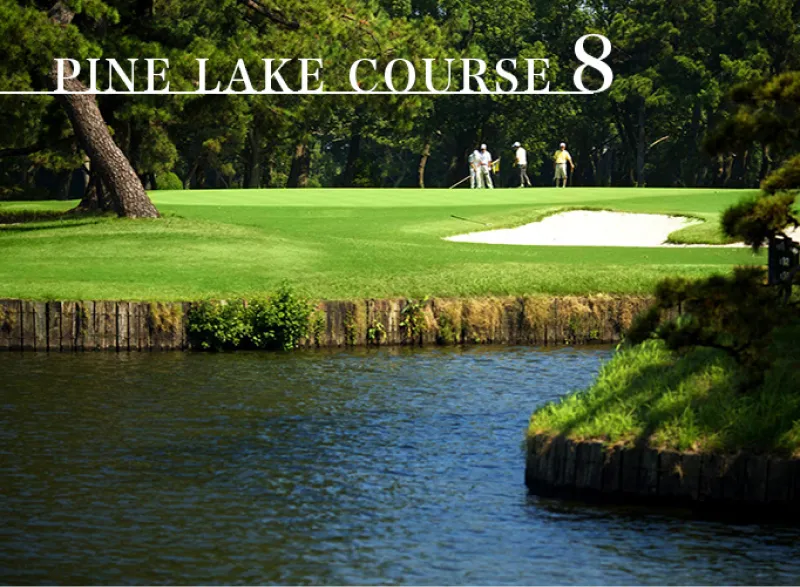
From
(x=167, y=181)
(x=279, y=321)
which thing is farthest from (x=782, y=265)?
(x=167, y=181)

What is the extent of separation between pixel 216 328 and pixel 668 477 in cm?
1162

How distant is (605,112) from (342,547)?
275ft

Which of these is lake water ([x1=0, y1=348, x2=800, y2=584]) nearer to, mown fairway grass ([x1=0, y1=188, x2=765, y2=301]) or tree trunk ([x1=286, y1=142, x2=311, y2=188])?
mown fairway grass ([x1=0, y1=188, x2=765, y2=301])

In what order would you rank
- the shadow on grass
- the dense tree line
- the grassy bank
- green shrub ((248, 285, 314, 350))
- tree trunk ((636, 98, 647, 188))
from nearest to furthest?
1. the grassy bank
2. green shrub ((248, 285, 314, 350))
3. the shadow on grass
4. the dense tree line
5. tree trunk ((636, 98, 647, 188))

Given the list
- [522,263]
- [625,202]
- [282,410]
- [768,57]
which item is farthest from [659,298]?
[768,57]

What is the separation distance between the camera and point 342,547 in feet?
40.1

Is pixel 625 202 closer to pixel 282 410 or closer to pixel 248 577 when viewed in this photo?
pixel 282 410

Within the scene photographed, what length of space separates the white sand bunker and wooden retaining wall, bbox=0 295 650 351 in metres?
10.3

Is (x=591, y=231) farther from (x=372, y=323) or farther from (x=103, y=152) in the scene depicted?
(x=372, y=323)

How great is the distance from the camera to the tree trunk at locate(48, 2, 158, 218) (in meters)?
35.5

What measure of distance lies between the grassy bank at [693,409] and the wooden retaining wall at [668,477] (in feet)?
0.36

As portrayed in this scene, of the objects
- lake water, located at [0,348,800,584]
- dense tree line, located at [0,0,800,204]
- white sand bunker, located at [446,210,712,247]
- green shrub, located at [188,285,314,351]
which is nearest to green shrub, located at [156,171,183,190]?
dense tree line, located at [0,0,800,204]

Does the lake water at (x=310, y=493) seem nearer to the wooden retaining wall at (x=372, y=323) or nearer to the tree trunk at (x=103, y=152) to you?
the wooden retaining wall at (x=372, y=323)

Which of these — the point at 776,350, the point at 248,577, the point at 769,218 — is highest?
the point at 769,218
